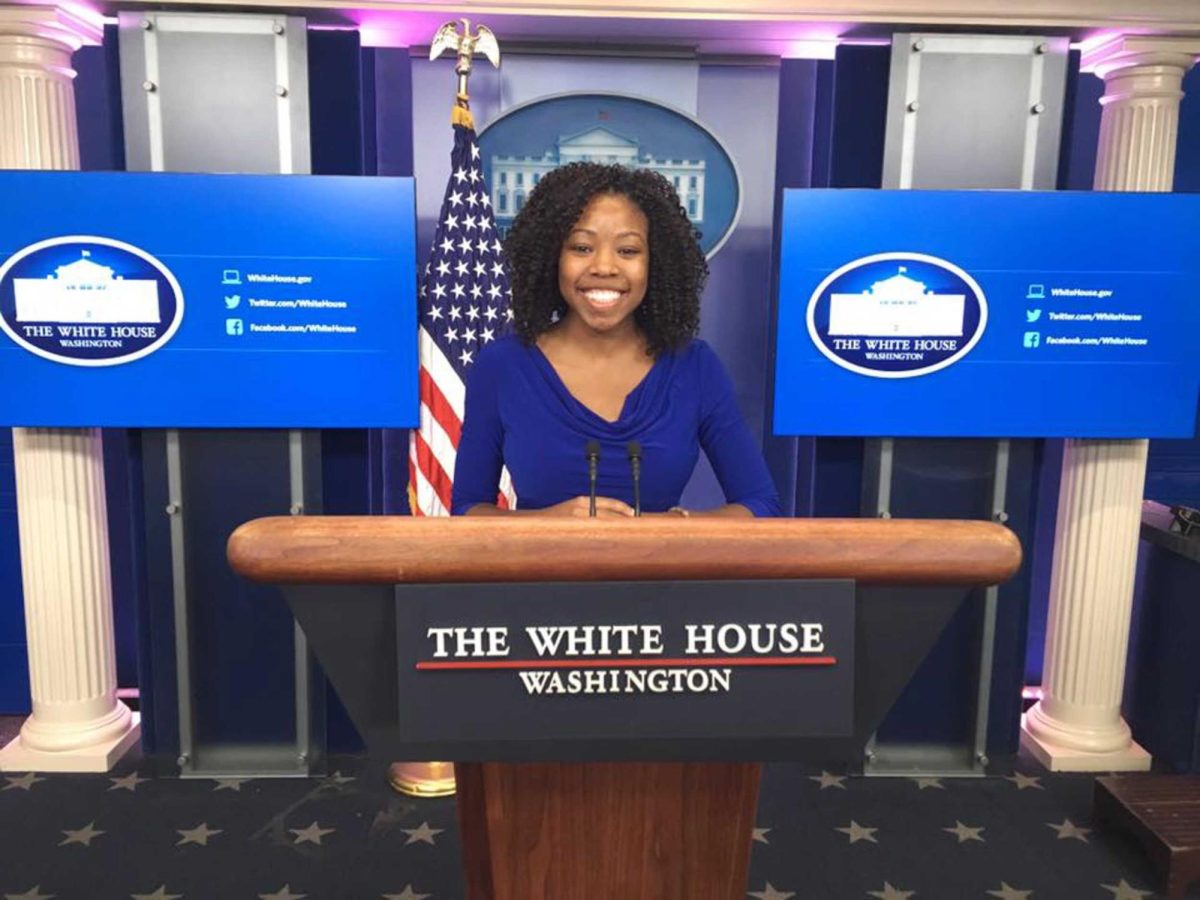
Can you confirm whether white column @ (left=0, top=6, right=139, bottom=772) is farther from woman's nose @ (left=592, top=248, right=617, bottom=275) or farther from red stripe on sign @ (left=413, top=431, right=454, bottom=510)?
woman's nose @ (left=592, top=248, right=617, bottom=275)

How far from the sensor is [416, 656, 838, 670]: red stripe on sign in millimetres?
862

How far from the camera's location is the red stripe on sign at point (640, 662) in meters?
0.86

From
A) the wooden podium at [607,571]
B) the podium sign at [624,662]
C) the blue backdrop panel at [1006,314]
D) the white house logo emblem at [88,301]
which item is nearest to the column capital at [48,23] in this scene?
the white house logo emblem at [88,301]

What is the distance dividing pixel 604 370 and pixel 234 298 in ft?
5.32

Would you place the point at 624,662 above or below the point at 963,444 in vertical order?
above

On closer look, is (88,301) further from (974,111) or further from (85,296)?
(974,111)

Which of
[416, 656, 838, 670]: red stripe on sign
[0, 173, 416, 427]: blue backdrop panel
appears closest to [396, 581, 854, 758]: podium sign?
[416, 656, 838, 670]: red stripe on sign

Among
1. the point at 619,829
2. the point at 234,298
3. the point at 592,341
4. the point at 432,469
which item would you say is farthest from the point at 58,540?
the point at 619,829

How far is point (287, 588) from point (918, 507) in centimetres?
249

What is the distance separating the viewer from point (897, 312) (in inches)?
106

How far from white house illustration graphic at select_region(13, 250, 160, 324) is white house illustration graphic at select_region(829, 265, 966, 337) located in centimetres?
193

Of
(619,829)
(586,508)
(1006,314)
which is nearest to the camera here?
(619,829)

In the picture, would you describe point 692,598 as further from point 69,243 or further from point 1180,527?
point 1180,527

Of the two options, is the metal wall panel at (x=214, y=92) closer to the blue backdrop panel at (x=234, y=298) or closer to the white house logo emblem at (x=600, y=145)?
the blue backdrop panel at (x=234, y=298)
